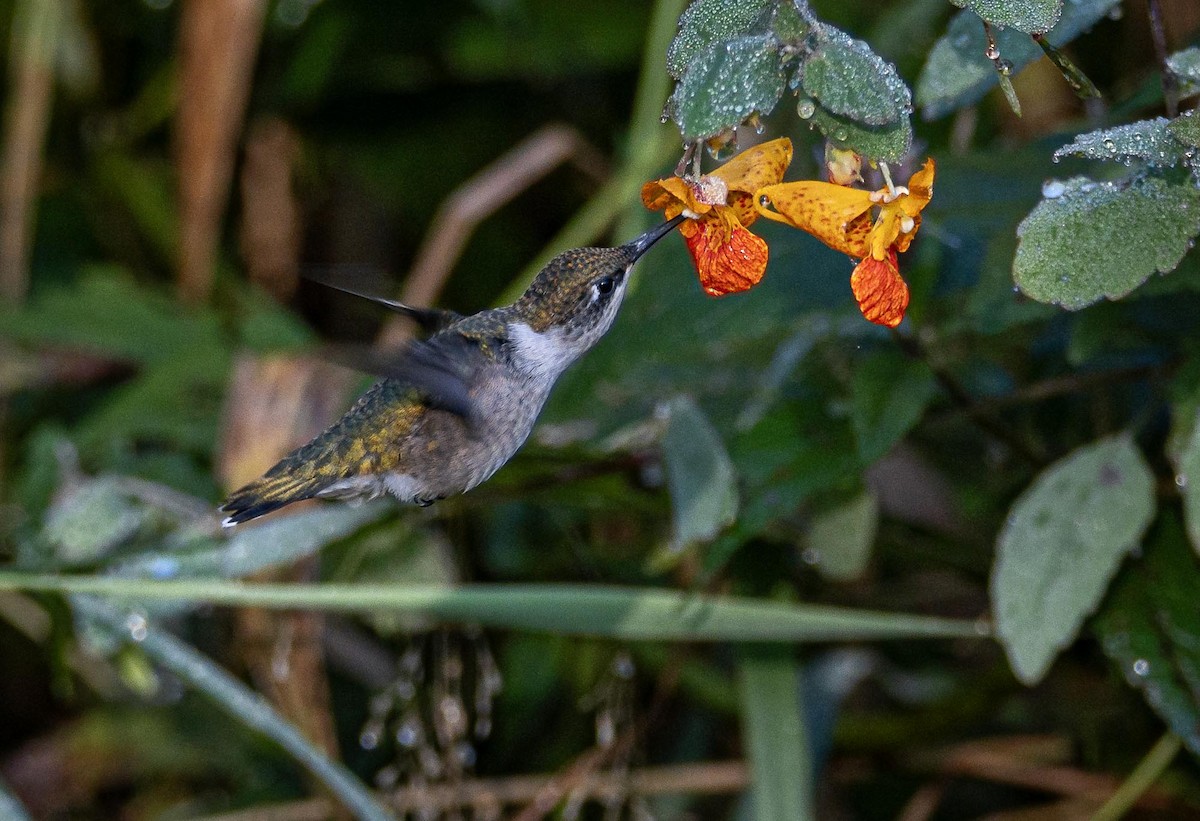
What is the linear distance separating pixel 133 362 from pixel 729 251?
2.41 metres

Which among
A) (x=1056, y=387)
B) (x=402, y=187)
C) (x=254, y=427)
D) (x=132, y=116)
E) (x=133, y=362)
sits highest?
(x=132, y=116)

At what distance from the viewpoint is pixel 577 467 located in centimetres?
198

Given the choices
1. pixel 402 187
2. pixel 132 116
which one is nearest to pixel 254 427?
pixel 402 187

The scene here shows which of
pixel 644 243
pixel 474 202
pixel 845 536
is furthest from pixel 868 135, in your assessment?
pixel 474 202

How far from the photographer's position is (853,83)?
0.97 metres

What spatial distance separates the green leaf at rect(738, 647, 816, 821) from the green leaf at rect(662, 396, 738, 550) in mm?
423

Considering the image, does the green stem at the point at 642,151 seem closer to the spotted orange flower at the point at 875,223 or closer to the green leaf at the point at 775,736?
the green leaf at the point at 775,736

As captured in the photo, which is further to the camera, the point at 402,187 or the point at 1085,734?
the point at 402,187

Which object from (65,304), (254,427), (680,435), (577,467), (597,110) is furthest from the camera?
(597,110)

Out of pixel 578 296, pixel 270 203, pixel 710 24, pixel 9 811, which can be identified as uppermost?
pixel 270 203

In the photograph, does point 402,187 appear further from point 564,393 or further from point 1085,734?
point 1085,734

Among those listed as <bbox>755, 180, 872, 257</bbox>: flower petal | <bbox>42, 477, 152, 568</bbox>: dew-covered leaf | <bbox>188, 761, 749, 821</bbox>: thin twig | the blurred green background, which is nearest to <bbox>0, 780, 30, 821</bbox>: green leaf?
the blurred green background

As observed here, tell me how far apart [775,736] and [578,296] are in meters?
0.92

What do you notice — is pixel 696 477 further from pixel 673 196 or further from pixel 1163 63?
pixel 1163 63
